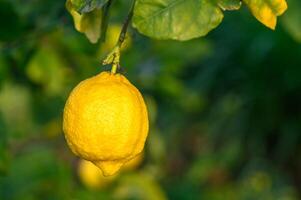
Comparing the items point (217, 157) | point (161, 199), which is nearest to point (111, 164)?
point (161, 199)

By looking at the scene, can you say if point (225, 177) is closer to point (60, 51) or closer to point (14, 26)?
→ point (60, 51)

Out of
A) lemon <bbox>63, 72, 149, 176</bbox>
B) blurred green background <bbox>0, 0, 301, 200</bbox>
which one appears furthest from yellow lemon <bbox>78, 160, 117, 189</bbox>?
lemon <bbox>63, 72, 149, 176</bbox>

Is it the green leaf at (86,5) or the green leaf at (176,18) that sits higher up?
the green leaf at (86,5)

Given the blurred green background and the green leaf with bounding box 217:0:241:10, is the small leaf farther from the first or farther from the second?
the blurred green background

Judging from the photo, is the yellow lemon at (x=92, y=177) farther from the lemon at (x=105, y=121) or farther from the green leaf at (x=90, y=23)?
the lemon at (x=105, y=121)

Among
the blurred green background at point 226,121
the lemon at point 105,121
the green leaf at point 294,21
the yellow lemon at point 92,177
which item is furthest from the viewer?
the blurred green background at point 226,121

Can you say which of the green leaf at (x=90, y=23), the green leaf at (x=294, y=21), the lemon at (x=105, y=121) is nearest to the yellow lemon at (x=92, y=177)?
the green leaf at (x=294, y=21)

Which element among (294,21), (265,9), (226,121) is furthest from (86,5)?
(226,121)
